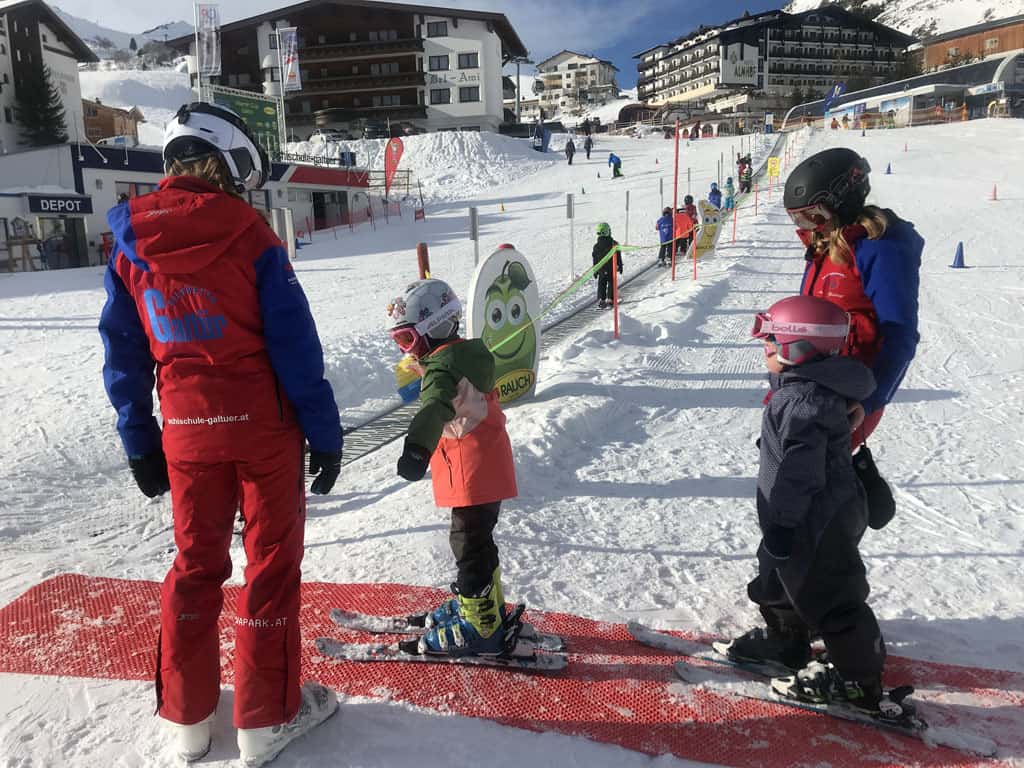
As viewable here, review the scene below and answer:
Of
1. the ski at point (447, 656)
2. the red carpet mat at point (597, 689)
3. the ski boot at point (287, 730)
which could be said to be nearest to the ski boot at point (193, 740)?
the ski boot at point (287, 730)

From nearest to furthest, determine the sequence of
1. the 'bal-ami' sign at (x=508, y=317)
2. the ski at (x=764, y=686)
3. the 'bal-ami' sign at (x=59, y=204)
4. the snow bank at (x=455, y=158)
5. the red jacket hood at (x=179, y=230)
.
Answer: the red jacket hood at (x=179, y=230)
the ski at (x=764, y=686)
the 'bal-ami' sign at (x=508, y=317)
the 'bal-ami' sign at (x=59, y=204)
the snow bank at (x=455, y=158)

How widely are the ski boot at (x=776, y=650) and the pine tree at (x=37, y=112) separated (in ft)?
139

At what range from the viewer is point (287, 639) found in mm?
2188

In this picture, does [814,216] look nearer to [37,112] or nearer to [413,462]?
[413,462]

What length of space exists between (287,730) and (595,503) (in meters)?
2.60

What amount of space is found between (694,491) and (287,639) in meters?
3.14

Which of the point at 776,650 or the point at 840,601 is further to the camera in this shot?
the point at 776,650

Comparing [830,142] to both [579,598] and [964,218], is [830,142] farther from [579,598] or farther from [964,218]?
[579,598]

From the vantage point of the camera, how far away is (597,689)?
2678 millimetres

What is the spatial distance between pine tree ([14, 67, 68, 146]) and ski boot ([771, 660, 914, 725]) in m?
42.7

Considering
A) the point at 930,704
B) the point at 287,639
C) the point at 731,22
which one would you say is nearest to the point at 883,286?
the point at 930,704

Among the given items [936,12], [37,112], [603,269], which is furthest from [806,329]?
[936,12]

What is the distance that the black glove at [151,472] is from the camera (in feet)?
7.44

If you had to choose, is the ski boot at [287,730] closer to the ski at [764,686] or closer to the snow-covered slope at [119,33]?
the ski at [764,686]
